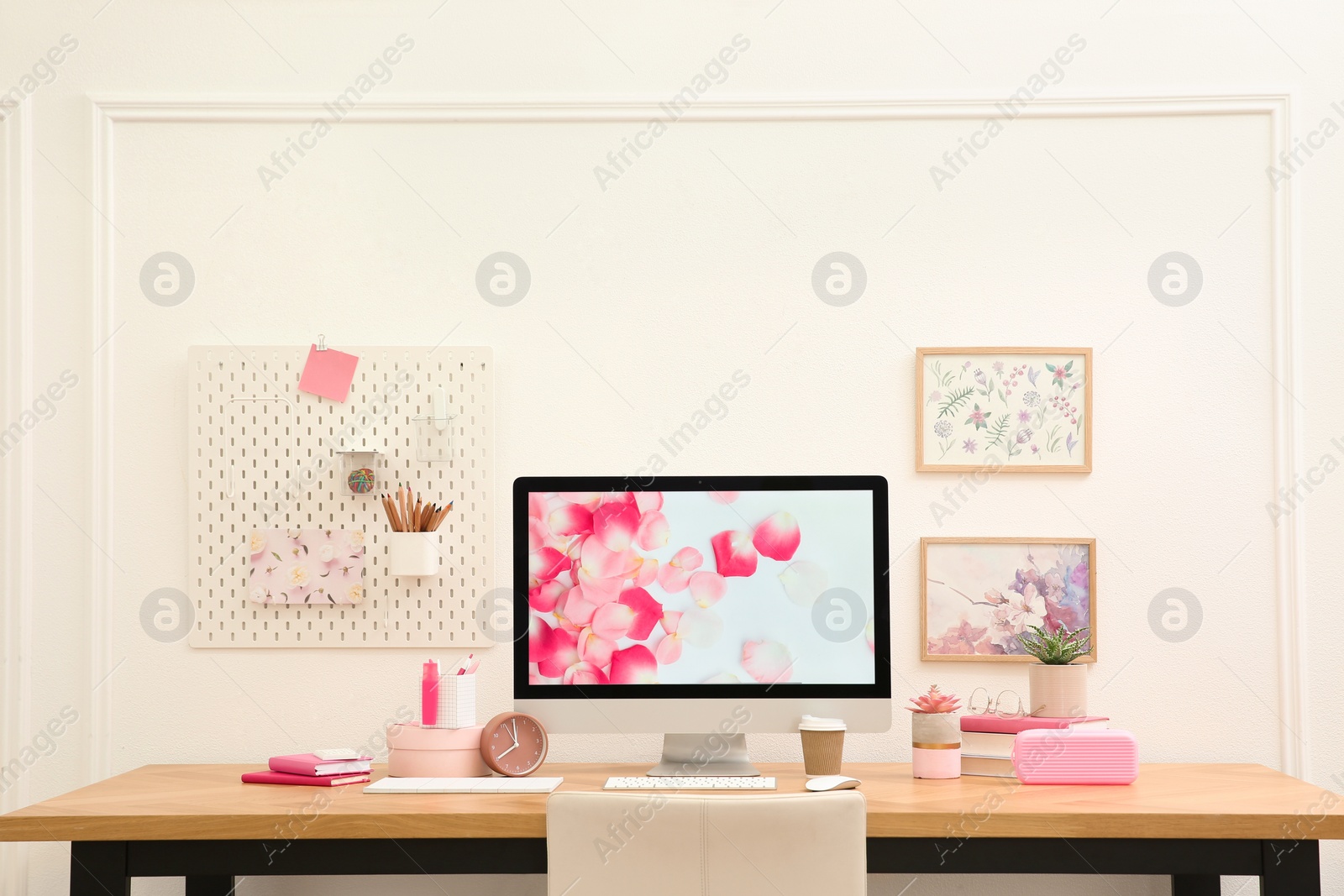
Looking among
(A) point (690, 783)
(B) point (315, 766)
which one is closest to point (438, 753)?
(B) point (315, 766)

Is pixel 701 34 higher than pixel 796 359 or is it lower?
higher

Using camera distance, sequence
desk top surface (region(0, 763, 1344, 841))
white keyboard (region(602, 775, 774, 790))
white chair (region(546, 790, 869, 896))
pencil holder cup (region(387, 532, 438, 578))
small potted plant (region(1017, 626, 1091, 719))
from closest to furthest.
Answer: white chair (region(546, 790, 869, 896)), desk top surface (region(0, 763, 1344, 841)), white keyboard (region(602, 775, 774, 790)), small potted plant (region(1017, 626, 1091, 719)), pencil holder cup (region(387, 532, 438, 578))

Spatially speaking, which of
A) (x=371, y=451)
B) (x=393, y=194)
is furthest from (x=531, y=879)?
(x=393, y=194)

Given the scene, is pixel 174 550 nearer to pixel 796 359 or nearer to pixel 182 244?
pixel 182 244

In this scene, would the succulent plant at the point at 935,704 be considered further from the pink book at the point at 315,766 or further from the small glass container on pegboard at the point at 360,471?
the small glass container on pegboard at the point at 360,471

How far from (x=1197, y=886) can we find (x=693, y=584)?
1.13 meters

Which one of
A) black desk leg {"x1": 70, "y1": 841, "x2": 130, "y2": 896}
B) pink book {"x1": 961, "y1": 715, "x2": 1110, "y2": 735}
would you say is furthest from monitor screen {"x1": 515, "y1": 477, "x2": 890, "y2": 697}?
black desk leg {"x1": 70, "y1": 841, "x2": 130, "y2": 896}

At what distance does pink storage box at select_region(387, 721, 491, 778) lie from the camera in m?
1.72

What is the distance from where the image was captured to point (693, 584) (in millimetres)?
1745

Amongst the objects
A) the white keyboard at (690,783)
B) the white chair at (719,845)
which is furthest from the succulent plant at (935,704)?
the white chair at (719,845)

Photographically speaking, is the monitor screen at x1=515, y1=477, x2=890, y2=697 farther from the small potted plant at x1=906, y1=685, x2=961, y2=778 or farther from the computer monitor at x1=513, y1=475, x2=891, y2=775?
the small potted plant at x1=906, y1=685, x2=961, y2=778

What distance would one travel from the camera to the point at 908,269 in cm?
207

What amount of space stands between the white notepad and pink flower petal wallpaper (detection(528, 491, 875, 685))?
18 cm

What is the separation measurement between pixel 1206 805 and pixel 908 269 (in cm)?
112
